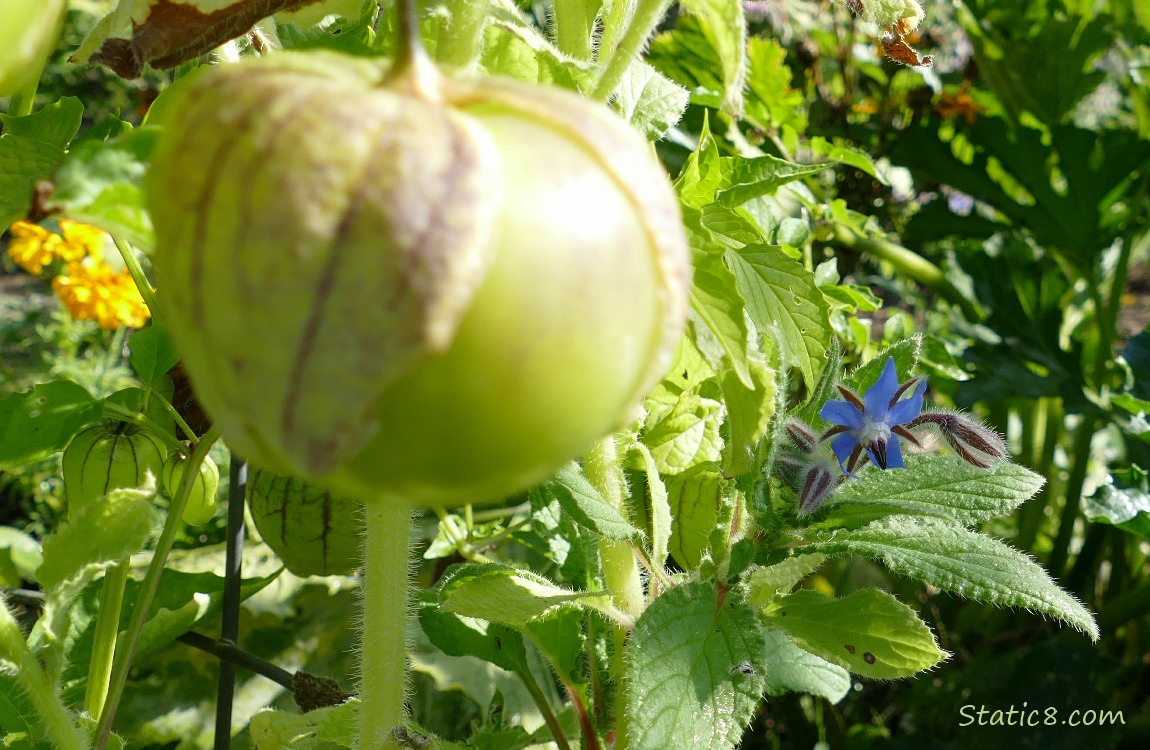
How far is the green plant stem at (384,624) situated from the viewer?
21.4 inches

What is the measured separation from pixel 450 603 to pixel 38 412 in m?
0.32

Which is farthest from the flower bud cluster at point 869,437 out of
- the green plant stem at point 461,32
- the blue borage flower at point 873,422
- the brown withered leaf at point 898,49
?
the green plant stem at point 461,32

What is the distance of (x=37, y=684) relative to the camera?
1.70 ft

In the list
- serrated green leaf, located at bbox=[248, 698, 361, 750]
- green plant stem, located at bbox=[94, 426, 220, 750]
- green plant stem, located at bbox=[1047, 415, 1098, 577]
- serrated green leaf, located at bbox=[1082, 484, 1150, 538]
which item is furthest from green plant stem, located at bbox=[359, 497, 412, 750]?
green plant stem, located at bbox=[1047, 415, 1098, 577]

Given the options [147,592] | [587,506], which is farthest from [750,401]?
[147,592]

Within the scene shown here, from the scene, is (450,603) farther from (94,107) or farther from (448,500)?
(94,107)

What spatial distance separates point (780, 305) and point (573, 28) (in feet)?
0.71

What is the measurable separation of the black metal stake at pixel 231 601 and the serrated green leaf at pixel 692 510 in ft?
1.14

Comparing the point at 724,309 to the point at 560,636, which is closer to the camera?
the point at 724,309

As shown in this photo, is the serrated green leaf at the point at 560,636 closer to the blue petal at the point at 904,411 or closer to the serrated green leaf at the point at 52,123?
the blue petal at the point at 904,411

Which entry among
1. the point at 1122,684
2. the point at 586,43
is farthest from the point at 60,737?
the point at 1122,684

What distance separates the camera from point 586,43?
2.01 feet

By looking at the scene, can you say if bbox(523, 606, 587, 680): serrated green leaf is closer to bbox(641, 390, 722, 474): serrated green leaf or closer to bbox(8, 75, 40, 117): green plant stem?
bbox(641, 390, 722, 474): serrated green leaf

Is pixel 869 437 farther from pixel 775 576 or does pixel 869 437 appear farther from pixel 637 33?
pixel 637 33
